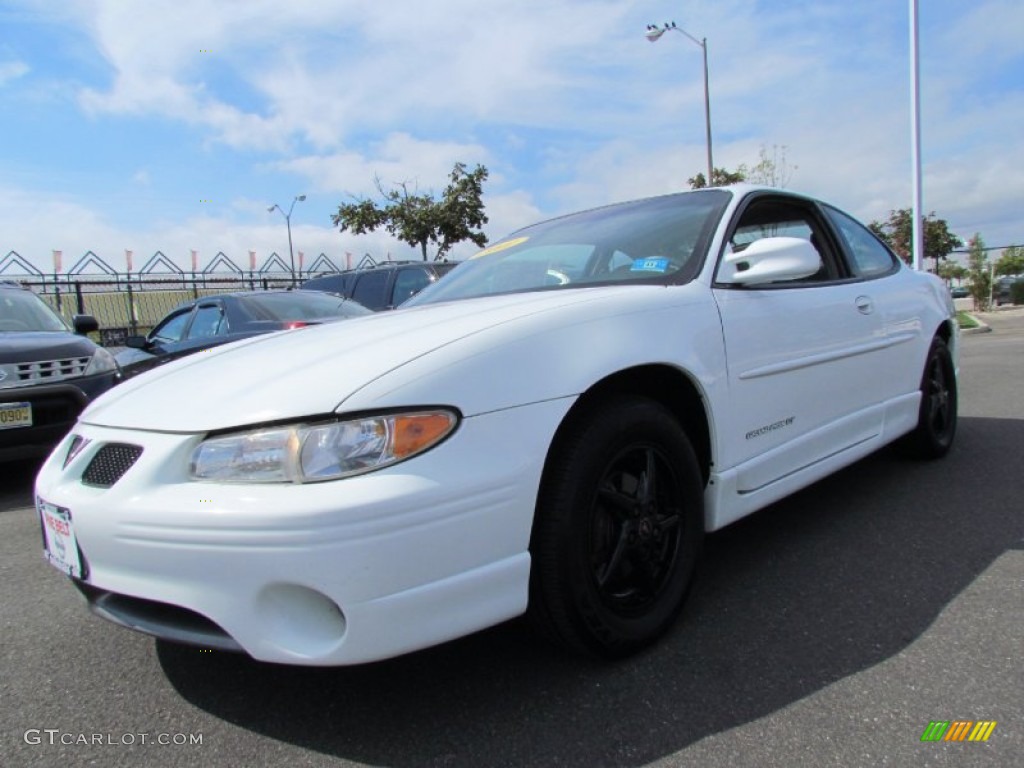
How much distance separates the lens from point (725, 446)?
2334 millimetres

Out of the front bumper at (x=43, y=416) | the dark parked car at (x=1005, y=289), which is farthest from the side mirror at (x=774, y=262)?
the dark parked car at (x=1005, y=289)

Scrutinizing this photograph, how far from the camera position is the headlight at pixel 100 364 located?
4.94 meters

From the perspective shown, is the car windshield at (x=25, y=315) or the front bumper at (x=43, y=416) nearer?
the front bumper at (x=43, y=416)

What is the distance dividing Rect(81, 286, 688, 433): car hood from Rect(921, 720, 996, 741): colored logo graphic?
4.26ft

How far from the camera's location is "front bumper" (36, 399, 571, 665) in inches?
60.4

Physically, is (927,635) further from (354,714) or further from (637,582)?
(354,714)

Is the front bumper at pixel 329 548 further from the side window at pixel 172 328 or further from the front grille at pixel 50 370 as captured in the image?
the side window at pixel 172 328

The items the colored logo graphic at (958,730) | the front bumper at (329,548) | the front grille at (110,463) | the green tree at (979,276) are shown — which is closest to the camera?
the front bumper at (329,548)

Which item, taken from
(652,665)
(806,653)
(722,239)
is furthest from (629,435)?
(722,239)

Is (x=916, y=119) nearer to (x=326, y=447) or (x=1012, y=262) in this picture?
(x=326, y=447)

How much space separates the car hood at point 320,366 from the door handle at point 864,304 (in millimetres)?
1361

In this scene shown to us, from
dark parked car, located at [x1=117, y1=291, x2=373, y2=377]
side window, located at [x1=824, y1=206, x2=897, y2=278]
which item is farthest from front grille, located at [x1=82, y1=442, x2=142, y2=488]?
dark parked car, located at [x1=117, y1=291, x2=373, y2=377]

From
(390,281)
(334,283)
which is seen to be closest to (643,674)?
(390,281)

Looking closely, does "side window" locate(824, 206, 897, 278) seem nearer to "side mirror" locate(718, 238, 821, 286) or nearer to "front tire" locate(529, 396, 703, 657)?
"side mirror" locate(718, 238, 821, 286)
